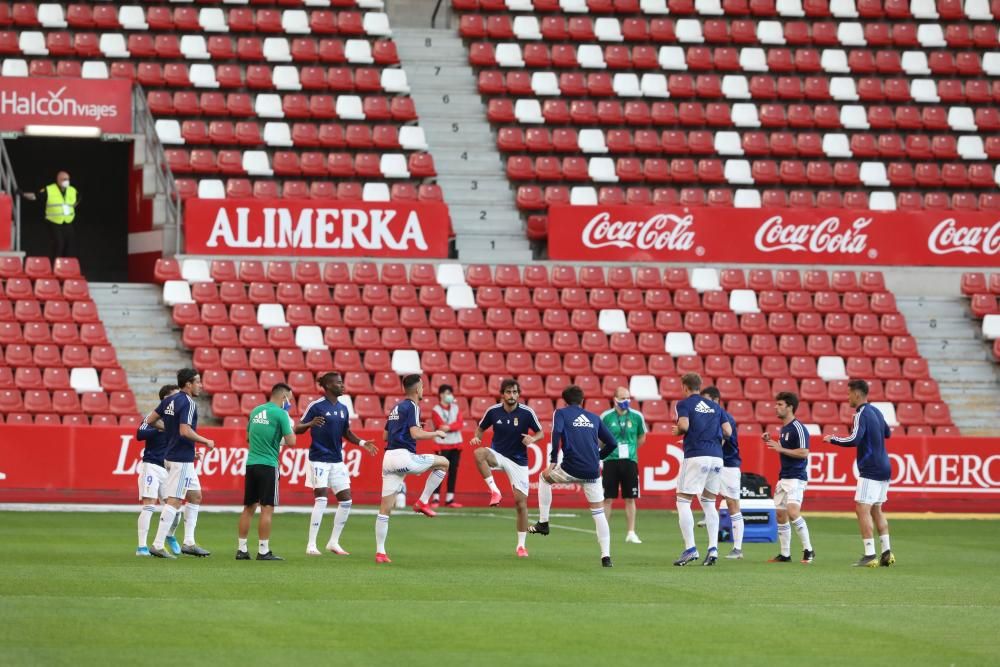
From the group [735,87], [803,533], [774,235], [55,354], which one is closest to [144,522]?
[803,533]

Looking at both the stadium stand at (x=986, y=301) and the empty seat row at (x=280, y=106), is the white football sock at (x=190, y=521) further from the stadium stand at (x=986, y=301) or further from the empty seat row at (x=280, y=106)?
the stadium stand at (x=986, y=301)

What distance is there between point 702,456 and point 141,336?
16.6 meters

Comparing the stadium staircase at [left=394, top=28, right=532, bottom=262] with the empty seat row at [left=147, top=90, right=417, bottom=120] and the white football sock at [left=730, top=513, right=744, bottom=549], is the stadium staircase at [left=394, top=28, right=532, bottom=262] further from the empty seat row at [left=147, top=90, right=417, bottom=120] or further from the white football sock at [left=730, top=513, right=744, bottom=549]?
the white football sock at [left=730, top=513, right=744, bottom=549]

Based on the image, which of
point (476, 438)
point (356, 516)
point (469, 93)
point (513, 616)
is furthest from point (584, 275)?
point (513, 616)

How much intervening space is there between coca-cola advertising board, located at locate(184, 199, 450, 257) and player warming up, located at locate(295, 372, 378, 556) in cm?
1579

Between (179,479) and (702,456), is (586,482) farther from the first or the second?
(179,479)

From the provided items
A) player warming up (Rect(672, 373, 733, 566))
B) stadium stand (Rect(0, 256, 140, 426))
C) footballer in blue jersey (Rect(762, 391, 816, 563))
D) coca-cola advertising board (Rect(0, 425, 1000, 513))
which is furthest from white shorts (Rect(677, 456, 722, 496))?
stadium stand (Rect(0, 256, 140, 426))

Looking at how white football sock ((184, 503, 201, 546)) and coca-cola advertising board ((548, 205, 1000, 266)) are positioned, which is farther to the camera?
coca-cola advertising board ((548, 205, 1000, 266))

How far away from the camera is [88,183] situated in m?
40.0

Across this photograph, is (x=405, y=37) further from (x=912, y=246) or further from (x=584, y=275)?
(x=912, y=246)

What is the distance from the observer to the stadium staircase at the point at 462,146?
38000 mm

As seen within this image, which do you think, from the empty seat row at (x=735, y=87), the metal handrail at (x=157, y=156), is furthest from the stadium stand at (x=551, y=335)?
the empty seat row at (x=735, y=87)

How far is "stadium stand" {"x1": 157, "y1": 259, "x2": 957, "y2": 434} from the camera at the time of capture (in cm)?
3306

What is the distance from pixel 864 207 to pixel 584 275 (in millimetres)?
7494
